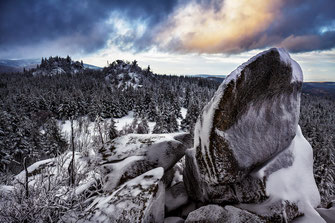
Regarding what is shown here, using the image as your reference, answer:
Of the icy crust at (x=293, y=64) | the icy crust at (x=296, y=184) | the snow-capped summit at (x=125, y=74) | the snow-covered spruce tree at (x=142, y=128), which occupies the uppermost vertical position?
the snow-capped summit at (x=125, y=74)

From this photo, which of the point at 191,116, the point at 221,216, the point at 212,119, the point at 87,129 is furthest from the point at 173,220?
the point at 191,116

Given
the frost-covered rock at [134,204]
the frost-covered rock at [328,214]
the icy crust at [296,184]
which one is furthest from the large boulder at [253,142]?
the frost-covered rock at [134,204]

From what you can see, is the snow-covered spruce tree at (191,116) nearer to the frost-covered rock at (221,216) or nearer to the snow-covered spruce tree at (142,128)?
the snow-covered spruce tree at (142,128)

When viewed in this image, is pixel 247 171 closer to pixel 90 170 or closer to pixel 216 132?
pixel 216 132

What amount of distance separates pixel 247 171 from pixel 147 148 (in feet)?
14.7

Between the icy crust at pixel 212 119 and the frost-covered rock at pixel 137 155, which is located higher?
the icy crust at pixel 212 119

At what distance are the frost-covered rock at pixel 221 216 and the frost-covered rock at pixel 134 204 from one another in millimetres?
1195

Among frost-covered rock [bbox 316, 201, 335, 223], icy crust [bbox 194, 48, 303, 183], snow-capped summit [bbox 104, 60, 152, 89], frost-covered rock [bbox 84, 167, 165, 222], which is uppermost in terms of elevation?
snow-capped summit [bbox 104, 60, 152, 89]

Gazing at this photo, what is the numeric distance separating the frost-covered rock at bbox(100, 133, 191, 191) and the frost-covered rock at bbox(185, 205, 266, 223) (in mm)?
3077

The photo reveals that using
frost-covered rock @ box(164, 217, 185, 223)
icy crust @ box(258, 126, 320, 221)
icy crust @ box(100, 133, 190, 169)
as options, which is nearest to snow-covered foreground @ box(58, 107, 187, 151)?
icy crust @ box(100, 133, 190, 169)

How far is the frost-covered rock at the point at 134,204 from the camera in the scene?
531 centimetres

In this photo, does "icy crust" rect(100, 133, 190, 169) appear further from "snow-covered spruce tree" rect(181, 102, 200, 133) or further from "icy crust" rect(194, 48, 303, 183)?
"snow-covered spruce tree" rect(181, 102, 200, 133)

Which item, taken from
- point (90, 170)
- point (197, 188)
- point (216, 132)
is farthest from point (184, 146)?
point (90, 170)

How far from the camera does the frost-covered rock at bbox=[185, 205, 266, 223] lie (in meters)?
5.06
